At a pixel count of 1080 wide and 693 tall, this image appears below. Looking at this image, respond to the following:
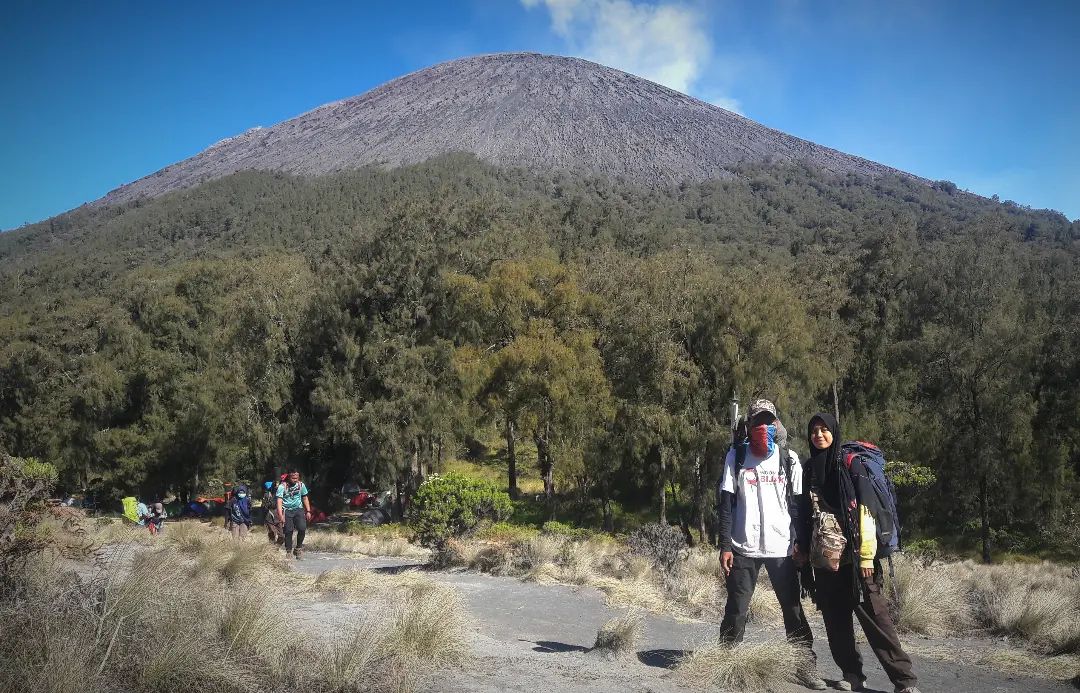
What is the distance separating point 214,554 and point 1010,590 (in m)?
8.18

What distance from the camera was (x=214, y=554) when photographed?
7188 mm

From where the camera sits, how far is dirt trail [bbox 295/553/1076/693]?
4223 mm

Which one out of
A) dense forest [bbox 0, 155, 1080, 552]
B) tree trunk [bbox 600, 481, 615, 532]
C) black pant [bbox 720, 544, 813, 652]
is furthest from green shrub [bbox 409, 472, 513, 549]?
tree trunk [bbox 600, 481, 615, 532]

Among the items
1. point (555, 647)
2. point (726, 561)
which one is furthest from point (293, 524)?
point (726, 561)

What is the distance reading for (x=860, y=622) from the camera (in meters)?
4.28

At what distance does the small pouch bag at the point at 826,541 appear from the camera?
4.31 meters

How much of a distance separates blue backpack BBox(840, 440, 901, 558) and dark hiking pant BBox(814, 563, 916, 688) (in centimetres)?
22

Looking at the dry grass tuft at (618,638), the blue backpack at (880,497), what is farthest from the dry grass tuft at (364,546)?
the blue backpack at (880,497)

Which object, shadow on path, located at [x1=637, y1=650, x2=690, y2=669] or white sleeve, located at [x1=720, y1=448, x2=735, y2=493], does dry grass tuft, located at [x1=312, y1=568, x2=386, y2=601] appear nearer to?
shadow on path, located at [x1=637, y1=650, x2=690, y2=669]

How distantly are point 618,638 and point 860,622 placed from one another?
1549 millimetres

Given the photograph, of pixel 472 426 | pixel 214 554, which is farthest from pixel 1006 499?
pixel 214 554

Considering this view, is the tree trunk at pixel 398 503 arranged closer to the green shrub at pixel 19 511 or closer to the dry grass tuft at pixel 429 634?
the green shrub at pixel 19 511

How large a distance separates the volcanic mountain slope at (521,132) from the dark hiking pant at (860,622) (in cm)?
12255

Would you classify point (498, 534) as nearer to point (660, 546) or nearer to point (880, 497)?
point (660, 546)
